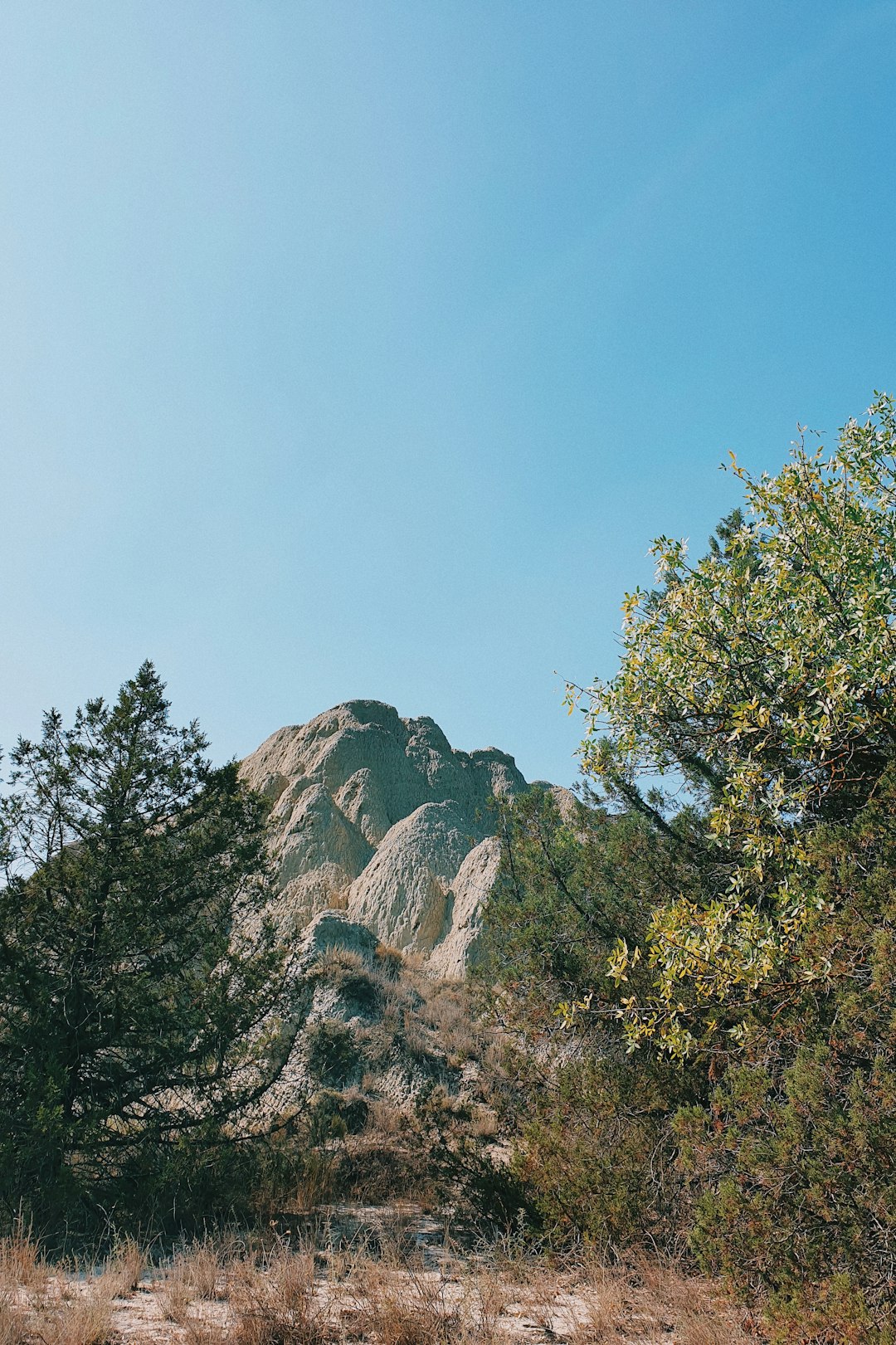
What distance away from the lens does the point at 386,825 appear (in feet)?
103

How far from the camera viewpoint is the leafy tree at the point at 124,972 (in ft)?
26.0

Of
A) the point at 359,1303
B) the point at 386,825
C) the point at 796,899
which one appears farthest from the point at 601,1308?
the point at 386,825

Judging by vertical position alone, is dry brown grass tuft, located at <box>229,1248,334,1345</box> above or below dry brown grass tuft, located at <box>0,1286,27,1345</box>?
below

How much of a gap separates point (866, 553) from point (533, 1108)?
20.6 feet

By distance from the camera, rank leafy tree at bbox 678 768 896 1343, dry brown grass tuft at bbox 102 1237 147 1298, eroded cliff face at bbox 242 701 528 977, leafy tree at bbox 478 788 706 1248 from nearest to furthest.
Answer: leafy tree at bbox 678 768 896 1343 → dry brown grass tuft at bbox 102 1237 147 1298 → leafy tree at bbox 478 788 706 1248 → eroded cliff face at bbox 242 701 528 977

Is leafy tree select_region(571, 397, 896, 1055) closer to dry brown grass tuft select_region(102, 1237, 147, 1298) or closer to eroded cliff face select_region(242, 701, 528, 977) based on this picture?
dry brown grass tuft select_region(102, 1237, 147, 1298)

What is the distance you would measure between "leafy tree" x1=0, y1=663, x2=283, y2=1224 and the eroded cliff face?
7.17 meters

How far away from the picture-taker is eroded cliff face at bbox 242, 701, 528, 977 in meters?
23.7

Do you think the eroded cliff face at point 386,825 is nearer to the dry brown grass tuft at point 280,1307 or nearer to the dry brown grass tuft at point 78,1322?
the dry brown grass tuft at point 280,1307

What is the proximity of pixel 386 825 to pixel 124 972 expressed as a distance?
23.0 m

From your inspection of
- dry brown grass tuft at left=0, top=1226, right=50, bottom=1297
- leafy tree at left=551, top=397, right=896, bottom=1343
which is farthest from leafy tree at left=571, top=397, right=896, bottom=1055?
dry brown grass tuft at left=0, top=1226, right=50, bottom=1297

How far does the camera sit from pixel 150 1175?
8.02 m

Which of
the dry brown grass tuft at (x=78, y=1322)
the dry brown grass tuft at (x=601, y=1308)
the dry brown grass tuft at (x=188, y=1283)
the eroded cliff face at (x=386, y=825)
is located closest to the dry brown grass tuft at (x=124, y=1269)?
the dry brown grass tuft at (x=188, y=1283)

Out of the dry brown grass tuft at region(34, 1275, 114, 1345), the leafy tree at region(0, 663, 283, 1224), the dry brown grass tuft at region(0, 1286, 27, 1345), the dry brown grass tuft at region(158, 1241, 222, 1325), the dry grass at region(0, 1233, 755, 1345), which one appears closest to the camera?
the dry brown grass tuft at region(0, 1286, 27, 1345)
